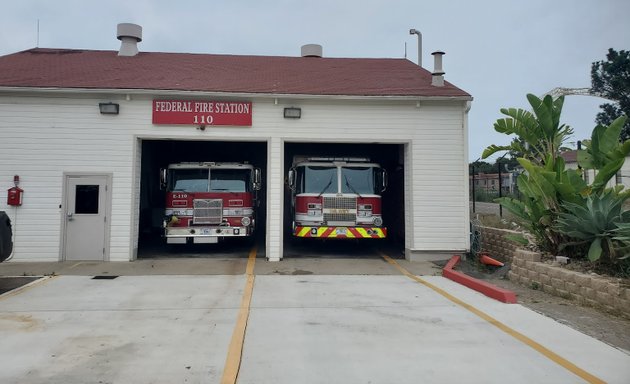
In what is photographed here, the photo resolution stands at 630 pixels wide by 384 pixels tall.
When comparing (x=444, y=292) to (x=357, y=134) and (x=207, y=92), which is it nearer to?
(x=357, y=134)

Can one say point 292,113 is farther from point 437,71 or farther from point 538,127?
point 538,127

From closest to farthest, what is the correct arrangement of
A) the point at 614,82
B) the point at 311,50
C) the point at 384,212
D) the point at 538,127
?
the point at 538,127 < the point at 384,212 < the point at 311,50 < the point at 614,82

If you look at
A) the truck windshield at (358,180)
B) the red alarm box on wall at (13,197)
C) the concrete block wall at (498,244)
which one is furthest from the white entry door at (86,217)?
the concrete block wall at (498,244)

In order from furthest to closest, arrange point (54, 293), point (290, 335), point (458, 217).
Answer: point (458, 217) < point (54, 293) < point (290, 335)

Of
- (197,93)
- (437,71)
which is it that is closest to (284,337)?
(197,93)

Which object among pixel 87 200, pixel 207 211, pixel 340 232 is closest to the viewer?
pixel 87 200

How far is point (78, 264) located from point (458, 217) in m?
9.59

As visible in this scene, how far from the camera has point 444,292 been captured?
25.3ft

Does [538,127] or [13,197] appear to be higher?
[538,127]

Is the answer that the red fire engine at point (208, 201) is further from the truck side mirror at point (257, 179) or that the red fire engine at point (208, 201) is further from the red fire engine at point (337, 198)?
the red fire engine at point (337, 198)

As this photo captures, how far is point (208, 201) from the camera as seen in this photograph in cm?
1178

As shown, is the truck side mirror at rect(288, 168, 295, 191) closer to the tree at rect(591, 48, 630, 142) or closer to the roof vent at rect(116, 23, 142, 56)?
the roof vent at rect(116, 23, 142, 56)

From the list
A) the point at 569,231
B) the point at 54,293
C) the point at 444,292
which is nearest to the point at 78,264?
the point at 54,293

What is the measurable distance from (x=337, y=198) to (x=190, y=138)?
13.7 ft
